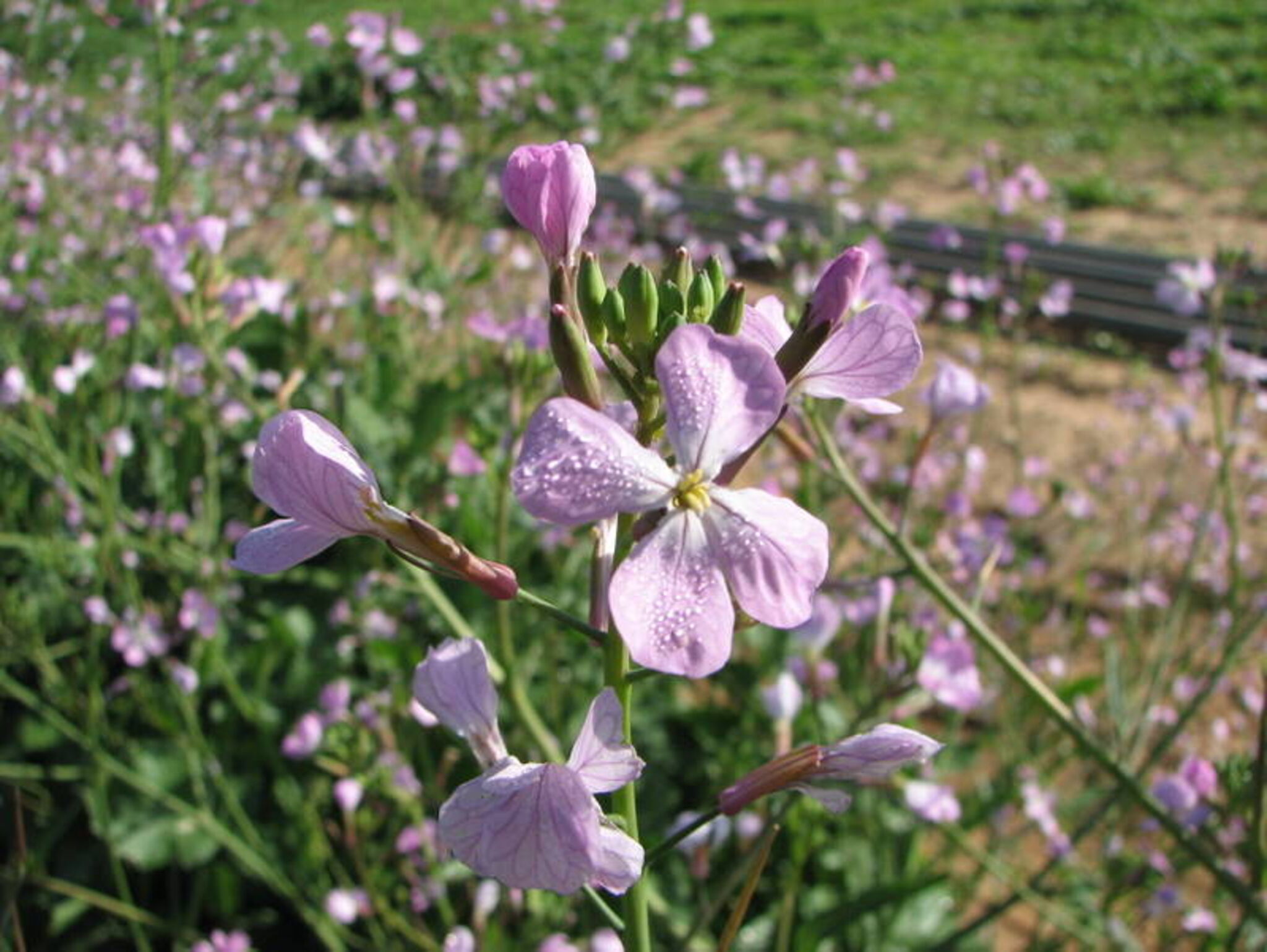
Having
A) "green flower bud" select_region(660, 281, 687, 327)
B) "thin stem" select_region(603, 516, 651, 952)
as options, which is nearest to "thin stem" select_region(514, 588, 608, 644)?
"thin stem" select_region(603, 516, 651, 952)

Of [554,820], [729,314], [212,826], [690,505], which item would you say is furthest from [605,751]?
[212,826]

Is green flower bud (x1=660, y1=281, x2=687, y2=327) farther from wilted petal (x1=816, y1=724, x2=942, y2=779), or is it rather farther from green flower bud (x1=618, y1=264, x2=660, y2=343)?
wilted petal (x1=816, y1=724, x2=942, y2=779)

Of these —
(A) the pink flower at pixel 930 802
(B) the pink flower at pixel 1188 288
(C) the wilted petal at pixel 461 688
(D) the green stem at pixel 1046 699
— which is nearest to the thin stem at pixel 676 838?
(C) the wilted petal at pixel 461 688

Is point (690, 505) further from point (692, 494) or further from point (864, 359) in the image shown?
point (864, 359)

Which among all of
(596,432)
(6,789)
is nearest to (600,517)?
(596,432)

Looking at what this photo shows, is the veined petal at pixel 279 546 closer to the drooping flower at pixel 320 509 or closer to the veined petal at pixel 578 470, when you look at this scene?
→ the drooping flower at pixel 320 509

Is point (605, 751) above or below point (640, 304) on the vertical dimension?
below
